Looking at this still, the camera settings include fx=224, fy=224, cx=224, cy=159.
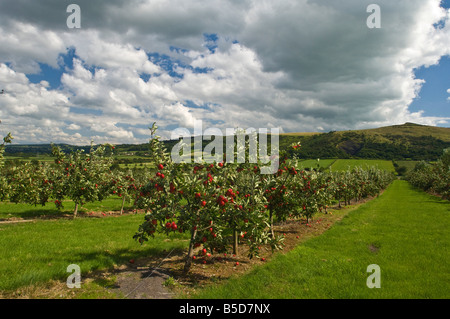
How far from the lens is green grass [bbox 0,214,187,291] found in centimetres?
713

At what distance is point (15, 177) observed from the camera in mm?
20406

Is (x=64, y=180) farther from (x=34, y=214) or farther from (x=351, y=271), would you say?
(x=351, y=271)

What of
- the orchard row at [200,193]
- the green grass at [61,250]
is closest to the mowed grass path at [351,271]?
the orchard row at [200,193]

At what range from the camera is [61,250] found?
9617 mm

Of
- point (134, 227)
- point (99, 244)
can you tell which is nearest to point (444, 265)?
point (99, 244)

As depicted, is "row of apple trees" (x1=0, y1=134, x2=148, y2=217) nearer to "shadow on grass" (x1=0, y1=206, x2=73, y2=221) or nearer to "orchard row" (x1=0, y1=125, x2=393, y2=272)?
"orchard row" (x1=0, y1=125, x2=393, y2=272)

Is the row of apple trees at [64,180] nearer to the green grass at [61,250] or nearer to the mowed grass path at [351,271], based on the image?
the green grass at [61,250]

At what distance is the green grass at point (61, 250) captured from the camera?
713 centimetres
